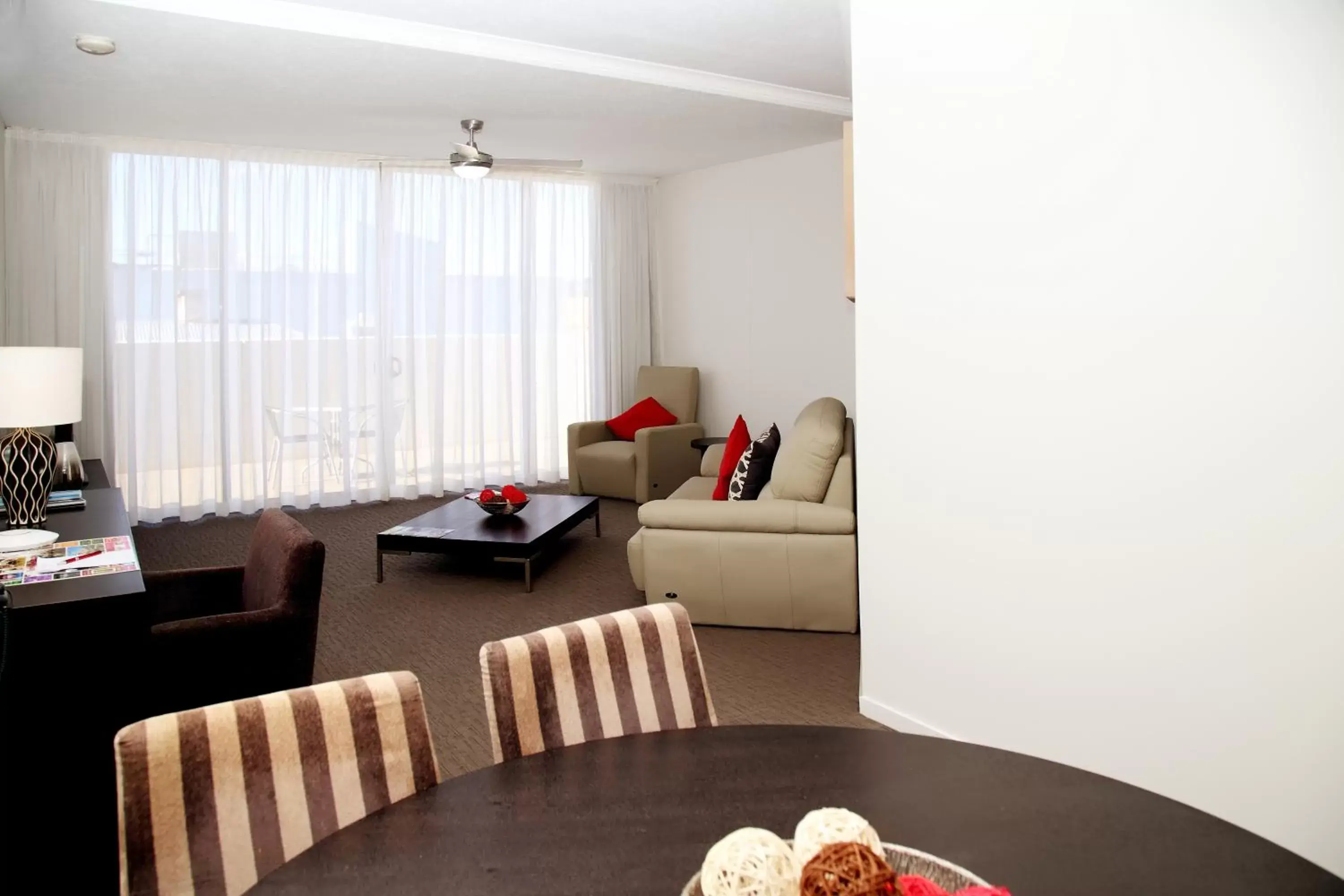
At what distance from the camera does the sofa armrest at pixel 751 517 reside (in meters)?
3.91

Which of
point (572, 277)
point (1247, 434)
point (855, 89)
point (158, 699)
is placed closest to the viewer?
point (1247, 434)

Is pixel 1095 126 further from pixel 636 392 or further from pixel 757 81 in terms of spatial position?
pixel 636 392

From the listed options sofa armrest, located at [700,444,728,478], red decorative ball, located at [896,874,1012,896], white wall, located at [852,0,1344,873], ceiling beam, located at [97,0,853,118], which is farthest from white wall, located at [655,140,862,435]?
red decorative ball, located at [896,874,1012,896]

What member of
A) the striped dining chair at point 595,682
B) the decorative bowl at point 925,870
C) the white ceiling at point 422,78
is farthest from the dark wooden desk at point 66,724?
the white ceiling at point 422,78

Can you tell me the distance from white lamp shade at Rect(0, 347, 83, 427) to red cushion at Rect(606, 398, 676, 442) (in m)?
4.90

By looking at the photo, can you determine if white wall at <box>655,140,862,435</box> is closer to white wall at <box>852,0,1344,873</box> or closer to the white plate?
white wall at <box>852,0,1344,873</box>

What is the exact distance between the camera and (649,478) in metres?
6.82

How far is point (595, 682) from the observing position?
1579mm

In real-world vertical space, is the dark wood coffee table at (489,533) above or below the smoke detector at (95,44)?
below

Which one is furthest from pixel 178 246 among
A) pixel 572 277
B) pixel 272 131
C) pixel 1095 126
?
pixel 1095 126

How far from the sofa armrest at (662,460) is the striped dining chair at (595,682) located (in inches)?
201

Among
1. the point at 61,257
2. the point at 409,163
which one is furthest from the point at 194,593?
the point at 61,257

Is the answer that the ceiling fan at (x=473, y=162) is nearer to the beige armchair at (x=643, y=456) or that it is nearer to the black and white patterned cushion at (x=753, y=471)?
the beige armchair at (x=643, y=456)

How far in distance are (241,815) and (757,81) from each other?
485 cm
